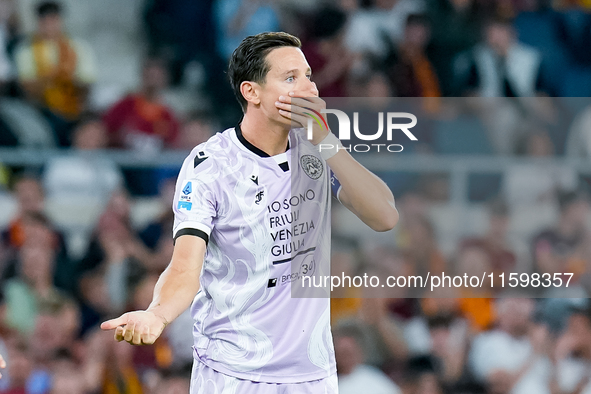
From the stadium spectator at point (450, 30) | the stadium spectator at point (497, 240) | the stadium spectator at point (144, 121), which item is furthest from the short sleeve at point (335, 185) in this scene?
the stadium spectator at point (450, 30)

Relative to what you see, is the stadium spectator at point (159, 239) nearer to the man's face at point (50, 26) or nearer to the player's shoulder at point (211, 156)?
the man's face at point (50, 26)

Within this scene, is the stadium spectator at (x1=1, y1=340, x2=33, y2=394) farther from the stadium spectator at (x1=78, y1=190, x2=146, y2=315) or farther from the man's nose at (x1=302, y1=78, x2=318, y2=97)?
the man's nose at (x1=302, y1=78, x2=318, y2=97)

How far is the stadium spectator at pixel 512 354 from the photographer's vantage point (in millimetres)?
6535

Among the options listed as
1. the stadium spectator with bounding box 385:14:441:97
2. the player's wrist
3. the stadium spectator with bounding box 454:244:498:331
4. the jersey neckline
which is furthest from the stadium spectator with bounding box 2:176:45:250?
the player's wrist

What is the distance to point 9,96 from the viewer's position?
8.21 metres

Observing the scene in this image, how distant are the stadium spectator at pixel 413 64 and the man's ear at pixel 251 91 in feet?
15.8

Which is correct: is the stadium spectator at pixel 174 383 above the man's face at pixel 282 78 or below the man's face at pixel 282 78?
below

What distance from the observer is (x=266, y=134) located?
3770 mm

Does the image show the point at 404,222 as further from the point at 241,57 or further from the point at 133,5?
the point at 133,5

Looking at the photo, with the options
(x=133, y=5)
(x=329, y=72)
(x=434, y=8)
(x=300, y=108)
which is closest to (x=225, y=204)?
(x=300, y=108)

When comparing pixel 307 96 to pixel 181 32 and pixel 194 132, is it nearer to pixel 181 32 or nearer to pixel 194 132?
pixel 194 132

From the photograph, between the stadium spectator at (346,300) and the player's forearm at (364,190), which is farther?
the stadium spectator at (346,300)

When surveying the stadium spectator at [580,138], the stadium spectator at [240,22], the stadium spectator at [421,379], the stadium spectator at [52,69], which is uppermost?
the stadium spectator at [240,22]

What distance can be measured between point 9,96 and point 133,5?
7.64 ft
